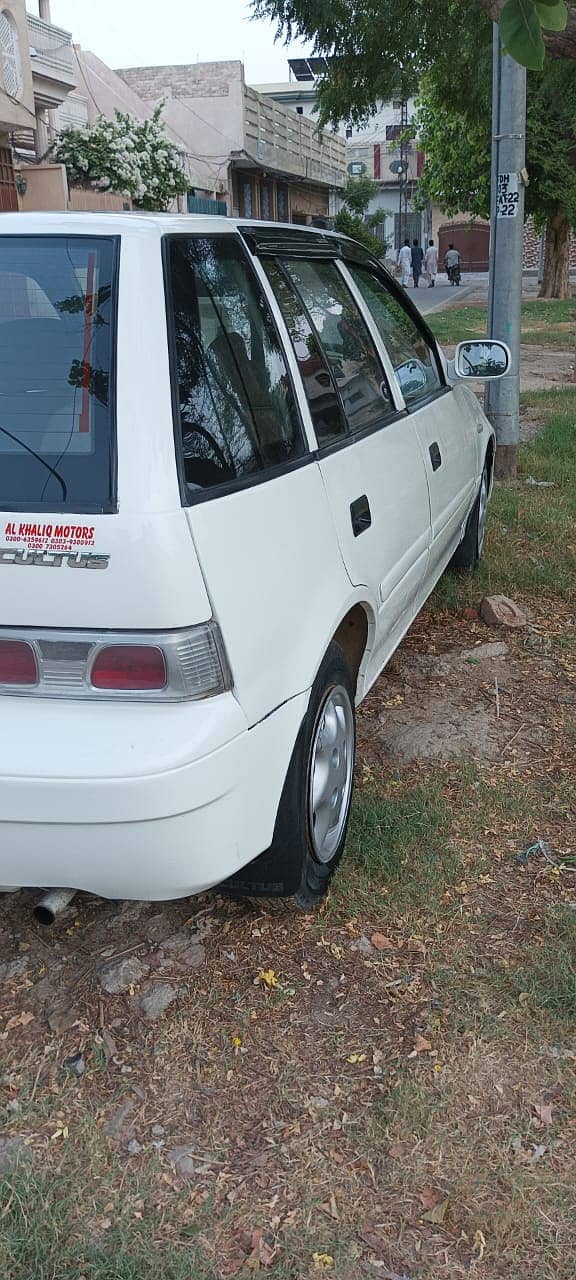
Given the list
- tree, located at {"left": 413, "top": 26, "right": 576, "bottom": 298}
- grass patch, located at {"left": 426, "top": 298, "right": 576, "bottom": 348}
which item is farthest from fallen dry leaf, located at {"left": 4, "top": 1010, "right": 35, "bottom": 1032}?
grass patch, located at {"left": 426, "top": 298, "right": 576, "bottom": 348}

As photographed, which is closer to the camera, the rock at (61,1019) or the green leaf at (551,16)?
the rock at (61,1019)

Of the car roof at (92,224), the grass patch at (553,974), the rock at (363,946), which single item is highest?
the car roof at (92,224)

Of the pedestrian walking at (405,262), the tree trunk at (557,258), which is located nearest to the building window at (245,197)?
the pedestrian walking at (405,262)

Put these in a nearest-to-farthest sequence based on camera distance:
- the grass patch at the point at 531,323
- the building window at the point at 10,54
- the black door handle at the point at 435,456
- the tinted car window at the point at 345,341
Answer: the tinted car window at the point at 345,341 → the black door handle at the point at 435,456 → the building window at the point at 10,54 → the grass patch at the point at 531,323

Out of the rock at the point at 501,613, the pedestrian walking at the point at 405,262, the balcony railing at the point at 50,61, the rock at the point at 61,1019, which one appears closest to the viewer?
the rock at the point at 61,1019

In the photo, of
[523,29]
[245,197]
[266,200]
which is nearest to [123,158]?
[245,197]

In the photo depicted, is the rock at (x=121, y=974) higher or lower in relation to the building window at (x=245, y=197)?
lower

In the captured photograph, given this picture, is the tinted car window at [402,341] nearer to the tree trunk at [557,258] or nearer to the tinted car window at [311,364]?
the tinted car window at [311,364]

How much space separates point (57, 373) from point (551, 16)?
63.6 inches

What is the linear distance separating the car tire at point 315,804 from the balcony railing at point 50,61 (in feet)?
66.1

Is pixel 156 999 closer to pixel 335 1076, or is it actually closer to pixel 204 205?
pixel 335 1076

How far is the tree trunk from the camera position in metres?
28.0

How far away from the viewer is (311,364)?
3.16 m

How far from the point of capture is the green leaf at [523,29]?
9.20 feet
